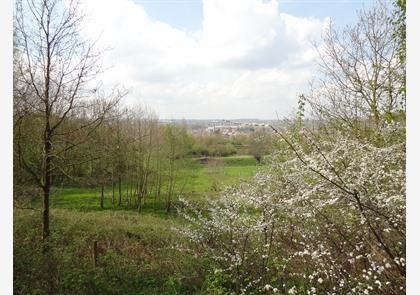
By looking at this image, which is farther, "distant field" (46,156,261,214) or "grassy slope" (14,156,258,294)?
"distant field" (46,156,261,214)

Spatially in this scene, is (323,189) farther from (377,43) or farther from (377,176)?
(377,43)

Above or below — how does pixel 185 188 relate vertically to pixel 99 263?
below

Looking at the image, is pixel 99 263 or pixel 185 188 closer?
pixel 99 263

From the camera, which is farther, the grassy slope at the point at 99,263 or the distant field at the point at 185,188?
the distant field at the point at 185,188

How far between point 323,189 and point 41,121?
6.48 metres

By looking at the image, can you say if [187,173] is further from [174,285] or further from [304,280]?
[304,280]

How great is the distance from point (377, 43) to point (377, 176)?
6.93m

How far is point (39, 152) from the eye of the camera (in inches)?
300

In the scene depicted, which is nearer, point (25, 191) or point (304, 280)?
point (304, 280)

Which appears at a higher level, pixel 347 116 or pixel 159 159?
pixel 347 116
